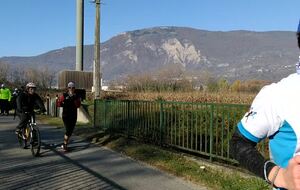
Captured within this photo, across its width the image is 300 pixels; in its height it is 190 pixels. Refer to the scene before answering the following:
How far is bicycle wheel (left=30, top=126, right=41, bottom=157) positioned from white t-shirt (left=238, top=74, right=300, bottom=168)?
9.84 metres

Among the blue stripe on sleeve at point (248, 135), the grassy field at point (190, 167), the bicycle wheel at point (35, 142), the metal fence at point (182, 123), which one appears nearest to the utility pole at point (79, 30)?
the metal fence at point (182, 123)

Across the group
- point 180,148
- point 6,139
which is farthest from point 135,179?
point 6,139

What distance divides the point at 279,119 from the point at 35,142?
33.5 feet

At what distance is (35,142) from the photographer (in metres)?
11.9

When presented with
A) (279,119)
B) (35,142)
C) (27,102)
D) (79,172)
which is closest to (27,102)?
(27,102)

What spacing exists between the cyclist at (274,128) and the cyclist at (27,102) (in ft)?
35.1

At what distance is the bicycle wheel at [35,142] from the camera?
11609mm

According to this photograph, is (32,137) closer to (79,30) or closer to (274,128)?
(274,128)

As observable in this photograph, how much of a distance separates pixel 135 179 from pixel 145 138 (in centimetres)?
498

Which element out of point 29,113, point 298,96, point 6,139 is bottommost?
point 6,139

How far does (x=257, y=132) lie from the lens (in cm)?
225

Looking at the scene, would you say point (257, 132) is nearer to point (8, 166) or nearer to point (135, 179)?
point (135, 179)

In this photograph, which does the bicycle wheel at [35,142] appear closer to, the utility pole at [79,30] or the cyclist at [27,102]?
the cyclist at [27,102]

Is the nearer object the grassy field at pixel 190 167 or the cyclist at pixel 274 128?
the cyclist at pixel 274 128
